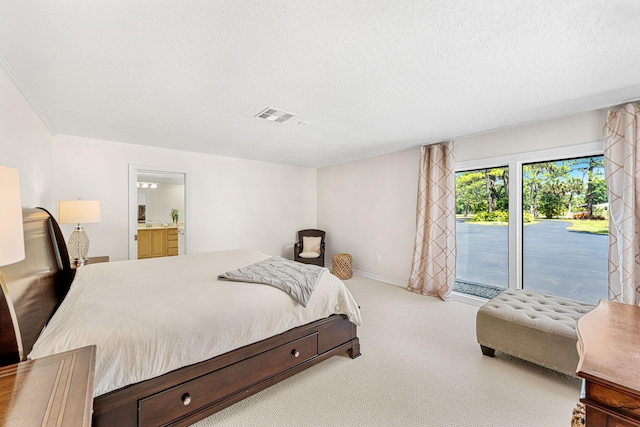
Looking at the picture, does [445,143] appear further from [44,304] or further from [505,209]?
[44,304]

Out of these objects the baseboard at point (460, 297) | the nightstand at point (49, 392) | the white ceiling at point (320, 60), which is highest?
the white ceiling at point (320, 60)

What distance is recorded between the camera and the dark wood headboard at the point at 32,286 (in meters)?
1.09

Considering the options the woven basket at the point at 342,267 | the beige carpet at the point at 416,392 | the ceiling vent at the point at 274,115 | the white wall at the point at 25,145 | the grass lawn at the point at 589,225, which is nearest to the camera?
the beige carpet at the point at 416,392

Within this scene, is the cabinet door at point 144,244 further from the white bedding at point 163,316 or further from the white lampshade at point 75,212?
the white bedding at point 163,316

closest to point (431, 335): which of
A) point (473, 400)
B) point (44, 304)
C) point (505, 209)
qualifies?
point (473, 400)

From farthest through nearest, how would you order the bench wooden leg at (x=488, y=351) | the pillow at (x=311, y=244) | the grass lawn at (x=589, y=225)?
the pillow at (x=311, y=244) < the grass lawn at (x=589, y=225) < the bench wooden leg at (x=488, y=351)

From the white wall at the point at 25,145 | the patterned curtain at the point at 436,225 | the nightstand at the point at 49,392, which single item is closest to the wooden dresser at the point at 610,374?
the nightstand at the point at 49,392

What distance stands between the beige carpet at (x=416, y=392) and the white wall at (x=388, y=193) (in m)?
2.13

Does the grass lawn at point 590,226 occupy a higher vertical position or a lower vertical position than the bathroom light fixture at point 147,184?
lower

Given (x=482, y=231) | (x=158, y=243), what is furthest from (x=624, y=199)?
(x=158, y=243)

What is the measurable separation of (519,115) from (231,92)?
301 centimetres

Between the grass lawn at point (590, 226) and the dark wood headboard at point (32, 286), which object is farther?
the grass lawn at point (590, 226)

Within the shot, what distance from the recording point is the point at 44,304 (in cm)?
184

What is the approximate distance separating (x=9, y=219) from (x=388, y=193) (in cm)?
460
